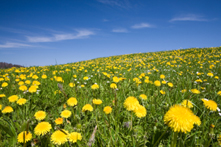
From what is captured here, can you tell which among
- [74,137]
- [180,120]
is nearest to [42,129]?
[74,137]

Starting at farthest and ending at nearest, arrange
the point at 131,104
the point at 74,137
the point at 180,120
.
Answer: the point at 131,104 → the point at 74,137 → the point at 180,120

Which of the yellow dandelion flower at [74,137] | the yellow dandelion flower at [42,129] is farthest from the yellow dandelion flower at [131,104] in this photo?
the yellow dandelion flower at [42,129]

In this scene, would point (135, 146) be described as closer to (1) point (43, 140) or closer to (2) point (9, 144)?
(1) point (43, 140)

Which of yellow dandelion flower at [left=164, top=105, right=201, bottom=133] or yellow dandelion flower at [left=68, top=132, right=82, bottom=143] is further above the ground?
yellow dandelion flower at [left=164, top=105, right=201, bottom=133]

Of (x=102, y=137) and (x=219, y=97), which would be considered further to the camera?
(x=219, y=97)

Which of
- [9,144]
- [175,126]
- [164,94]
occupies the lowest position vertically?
[9,144]

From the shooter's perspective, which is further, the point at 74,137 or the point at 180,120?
the point at 74,137

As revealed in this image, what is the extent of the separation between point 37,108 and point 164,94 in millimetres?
2481

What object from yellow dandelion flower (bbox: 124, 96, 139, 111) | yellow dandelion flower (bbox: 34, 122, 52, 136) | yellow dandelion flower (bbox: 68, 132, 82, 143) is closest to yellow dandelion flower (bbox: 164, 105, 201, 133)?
yellow dandelion flower (bbox: 124, 96, 139, 111)

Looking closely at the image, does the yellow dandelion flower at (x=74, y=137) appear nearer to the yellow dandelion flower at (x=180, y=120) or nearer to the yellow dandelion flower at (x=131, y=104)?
the yellow dandelion flower at (x=131, y=104)

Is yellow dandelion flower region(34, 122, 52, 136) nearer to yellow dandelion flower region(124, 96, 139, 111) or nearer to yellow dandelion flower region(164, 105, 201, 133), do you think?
yellow dandelion flower region(124, 96, 139, 111)

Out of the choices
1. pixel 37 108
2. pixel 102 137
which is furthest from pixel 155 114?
pixel 37 108

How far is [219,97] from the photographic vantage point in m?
2.39

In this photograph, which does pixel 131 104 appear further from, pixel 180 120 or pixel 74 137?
pixel 74 137
